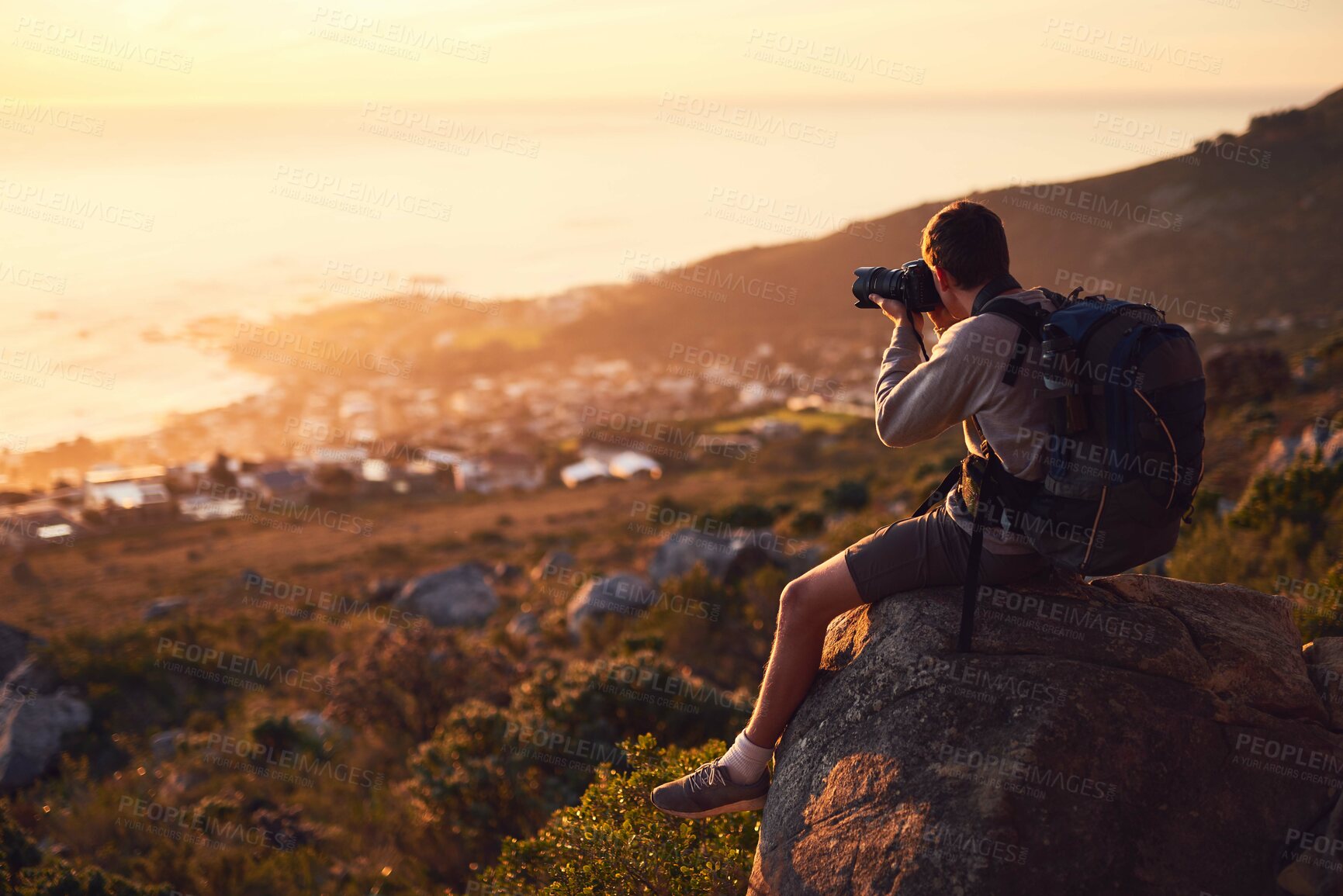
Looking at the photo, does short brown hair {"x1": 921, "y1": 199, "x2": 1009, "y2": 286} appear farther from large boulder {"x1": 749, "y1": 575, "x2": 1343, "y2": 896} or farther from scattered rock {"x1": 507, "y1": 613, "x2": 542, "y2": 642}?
scattered rock {"x1": 507, "y1": 613, "x2": 542, "y2": 642}

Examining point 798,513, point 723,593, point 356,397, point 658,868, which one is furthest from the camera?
point 356,397

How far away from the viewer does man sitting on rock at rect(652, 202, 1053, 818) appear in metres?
2.95

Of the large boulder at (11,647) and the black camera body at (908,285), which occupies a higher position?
the black camera body at (908,285)

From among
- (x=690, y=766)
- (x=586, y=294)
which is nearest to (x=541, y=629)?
(x=690, y=766)

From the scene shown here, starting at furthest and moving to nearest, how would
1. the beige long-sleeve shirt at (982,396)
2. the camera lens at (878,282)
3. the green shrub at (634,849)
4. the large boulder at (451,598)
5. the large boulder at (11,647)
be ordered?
the large boulder at (451,598) → the large boulder at (11,647) → the green shrub at (634,849) → the camera lens at (878,282) → the beige long-sleeve shirt at (982,396)

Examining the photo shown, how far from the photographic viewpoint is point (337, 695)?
10.3 meters

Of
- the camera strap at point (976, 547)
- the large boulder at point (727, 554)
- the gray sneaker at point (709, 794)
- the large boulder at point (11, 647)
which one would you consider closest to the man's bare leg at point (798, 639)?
the gray sneaker at point (709, 794)

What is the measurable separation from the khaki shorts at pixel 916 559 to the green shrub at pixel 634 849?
1521 millimetres

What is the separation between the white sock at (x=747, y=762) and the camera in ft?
12.1

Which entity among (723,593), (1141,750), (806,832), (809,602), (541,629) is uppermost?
(809,602)

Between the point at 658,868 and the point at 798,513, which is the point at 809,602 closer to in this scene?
the point at 658,868

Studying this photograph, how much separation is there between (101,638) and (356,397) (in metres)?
73.4

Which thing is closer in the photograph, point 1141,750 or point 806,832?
point 1141,750

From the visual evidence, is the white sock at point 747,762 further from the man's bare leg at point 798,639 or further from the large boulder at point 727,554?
the large boulder at point 727,554
